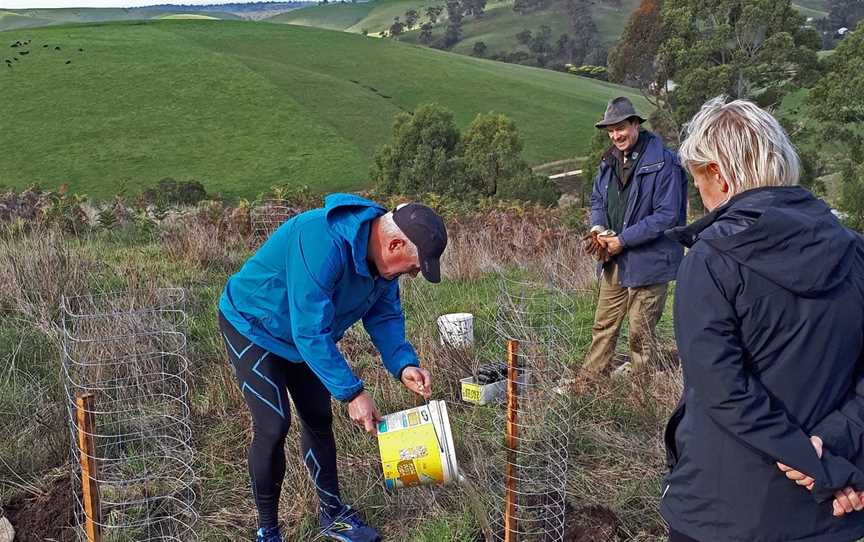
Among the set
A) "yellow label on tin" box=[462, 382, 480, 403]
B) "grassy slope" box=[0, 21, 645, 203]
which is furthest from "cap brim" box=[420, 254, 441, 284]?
"grassy slope" box=[0, 21, 645, 203]

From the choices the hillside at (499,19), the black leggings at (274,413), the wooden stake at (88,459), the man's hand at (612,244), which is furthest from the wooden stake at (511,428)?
the hillside at (499,19)

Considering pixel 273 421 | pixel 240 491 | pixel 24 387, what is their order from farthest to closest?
pixel 24 387
pixel 240 491
pixel 273 421

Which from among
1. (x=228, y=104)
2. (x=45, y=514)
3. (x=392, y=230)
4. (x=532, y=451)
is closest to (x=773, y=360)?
(x=392, y=230)

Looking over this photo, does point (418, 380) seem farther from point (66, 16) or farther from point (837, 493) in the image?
point (66, 16)

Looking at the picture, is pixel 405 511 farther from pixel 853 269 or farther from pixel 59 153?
pixel 59 153

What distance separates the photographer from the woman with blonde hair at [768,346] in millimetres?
1551

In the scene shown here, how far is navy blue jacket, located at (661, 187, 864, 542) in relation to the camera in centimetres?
154

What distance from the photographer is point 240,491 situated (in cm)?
332

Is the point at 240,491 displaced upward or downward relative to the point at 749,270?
downward

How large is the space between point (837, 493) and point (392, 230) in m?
1.39

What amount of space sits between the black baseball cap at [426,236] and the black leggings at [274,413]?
74cm

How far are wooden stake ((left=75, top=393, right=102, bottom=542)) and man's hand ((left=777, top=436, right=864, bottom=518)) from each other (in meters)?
1.94

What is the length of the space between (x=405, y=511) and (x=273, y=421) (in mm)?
815

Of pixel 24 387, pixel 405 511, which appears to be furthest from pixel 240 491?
pixel 24 387
